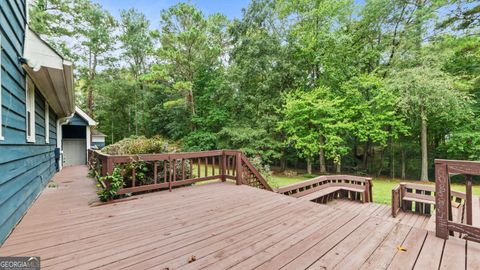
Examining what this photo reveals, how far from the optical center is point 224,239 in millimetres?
2324

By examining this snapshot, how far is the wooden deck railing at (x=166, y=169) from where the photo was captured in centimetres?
392

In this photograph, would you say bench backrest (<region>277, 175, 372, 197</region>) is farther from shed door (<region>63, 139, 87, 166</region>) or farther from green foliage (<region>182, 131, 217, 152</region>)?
shed door (<region>63, 139, 87, 166</region>)

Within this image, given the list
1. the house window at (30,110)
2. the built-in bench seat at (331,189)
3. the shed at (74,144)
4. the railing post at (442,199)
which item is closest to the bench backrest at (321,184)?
the built-in bench seat at (331,189)

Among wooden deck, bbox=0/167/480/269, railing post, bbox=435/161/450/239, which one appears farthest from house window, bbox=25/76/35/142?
railing post, bbox=435/161/450/239

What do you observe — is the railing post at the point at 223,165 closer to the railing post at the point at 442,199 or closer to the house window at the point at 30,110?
the house window at the point at 30,110

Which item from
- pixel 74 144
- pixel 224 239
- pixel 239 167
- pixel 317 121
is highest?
pixel 317 121

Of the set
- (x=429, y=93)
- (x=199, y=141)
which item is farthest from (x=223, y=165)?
(x=429, y=93)

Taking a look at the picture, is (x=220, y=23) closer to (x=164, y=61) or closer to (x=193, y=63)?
(x=193, y=63)

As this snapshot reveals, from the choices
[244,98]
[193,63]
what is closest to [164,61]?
[193,63]

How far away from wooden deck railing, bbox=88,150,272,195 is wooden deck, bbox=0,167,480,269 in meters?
0.71

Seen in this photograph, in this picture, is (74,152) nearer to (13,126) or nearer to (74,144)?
(74,144)

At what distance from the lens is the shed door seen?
36.2 feet

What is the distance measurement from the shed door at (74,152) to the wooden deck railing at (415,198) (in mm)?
13277

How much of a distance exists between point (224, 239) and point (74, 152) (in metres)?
12.3
